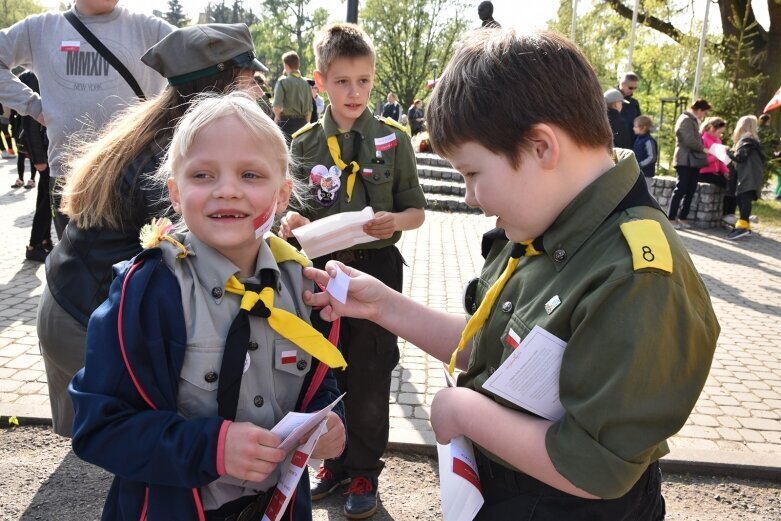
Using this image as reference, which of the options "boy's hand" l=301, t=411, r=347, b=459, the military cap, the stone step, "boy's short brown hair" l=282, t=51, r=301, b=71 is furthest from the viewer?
the stone step

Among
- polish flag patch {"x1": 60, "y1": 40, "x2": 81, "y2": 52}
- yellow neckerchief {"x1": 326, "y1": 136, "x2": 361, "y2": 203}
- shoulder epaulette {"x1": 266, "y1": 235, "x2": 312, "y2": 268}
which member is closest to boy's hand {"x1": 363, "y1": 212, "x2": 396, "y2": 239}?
yellow neckerchief {"x1": 326, "y1": 136, "x2": 361, "y2": 203}

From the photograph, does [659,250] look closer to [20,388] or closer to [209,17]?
[20,388]

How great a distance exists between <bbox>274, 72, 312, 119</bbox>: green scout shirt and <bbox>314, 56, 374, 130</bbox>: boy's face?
761 centimetres

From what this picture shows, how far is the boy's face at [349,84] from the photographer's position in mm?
3104

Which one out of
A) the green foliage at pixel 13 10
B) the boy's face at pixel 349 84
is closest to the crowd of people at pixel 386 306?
the boy's face at pixel 349 84

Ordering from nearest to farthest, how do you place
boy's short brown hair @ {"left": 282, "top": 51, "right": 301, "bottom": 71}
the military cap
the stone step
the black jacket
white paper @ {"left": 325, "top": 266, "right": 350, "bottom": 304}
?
white paper @ {"left": 325, "top": 266, "right": 350, "bottom": 304}
the black jacket
the military cap
boy's short brown hair @ {"left": 282, "top": 51, "right": 301, "bottom": 71}
the stone step

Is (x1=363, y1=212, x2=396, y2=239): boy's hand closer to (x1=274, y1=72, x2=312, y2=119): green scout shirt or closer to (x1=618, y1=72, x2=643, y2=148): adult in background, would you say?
(x1=274, y1=72, x2=312, y2=119): green scout shirt

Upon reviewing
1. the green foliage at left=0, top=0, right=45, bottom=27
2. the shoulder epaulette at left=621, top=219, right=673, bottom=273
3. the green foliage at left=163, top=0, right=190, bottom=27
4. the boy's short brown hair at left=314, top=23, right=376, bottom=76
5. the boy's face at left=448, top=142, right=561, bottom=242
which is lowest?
the shoulder epaulette at left=621, top=219, right=673, bottom=273

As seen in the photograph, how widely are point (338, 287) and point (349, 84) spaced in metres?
1.59

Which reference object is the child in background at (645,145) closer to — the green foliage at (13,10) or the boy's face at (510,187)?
the boy's face at (510,187)

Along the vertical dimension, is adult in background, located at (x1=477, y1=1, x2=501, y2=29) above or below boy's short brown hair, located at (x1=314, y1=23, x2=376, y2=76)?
above

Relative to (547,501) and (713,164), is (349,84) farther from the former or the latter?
(713,164)

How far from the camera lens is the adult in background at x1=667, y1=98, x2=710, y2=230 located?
11.5m

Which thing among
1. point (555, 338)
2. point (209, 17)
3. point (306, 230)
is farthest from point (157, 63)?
point (209, 17)
